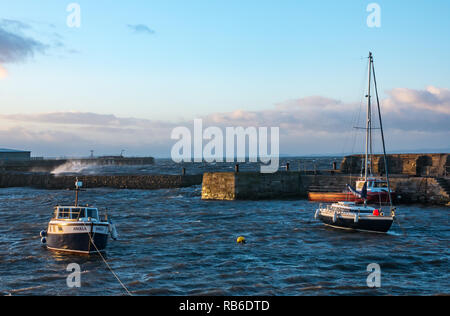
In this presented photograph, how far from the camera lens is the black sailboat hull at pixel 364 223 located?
26.9 m

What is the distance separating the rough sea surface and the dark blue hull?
472 millimetres

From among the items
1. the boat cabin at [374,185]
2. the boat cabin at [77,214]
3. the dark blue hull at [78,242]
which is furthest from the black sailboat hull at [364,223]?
the boat cabin at [77,214]

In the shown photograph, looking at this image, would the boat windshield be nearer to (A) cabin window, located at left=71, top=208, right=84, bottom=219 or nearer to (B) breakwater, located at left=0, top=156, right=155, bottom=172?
(A) cabin window, located at left=71, top=208, right=84, bottom=219

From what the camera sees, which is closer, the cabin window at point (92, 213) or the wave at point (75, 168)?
the cabin window at point (92, 213)

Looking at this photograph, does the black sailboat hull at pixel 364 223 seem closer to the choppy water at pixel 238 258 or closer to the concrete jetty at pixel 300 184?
the choppy water at pixel 238 258

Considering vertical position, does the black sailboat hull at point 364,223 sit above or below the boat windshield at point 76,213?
below

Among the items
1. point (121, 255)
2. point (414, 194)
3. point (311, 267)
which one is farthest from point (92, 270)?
point (414, 194)

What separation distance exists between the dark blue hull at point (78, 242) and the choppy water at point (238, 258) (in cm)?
48

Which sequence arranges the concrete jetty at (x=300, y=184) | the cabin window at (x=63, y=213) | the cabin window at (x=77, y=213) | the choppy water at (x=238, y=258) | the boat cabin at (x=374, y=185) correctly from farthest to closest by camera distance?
the concrete jetty at (x=300, y=184)
the boat cabin at (x=374, y=185)
the cabin window at (x=63, y=213)
the cabin window at (x=77, y=213)
the choppy water at (x=238, y=258)

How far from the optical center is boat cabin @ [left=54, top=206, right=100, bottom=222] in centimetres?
2186

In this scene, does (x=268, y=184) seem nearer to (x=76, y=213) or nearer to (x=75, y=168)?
(x=76, y=213)

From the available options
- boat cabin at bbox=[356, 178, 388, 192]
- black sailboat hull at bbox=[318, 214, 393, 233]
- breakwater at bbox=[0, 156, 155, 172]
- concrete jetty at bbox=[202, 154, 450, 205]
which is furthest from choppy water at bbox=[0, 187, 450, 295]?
breakwater at bbox=[0, 156, 155, 172]
